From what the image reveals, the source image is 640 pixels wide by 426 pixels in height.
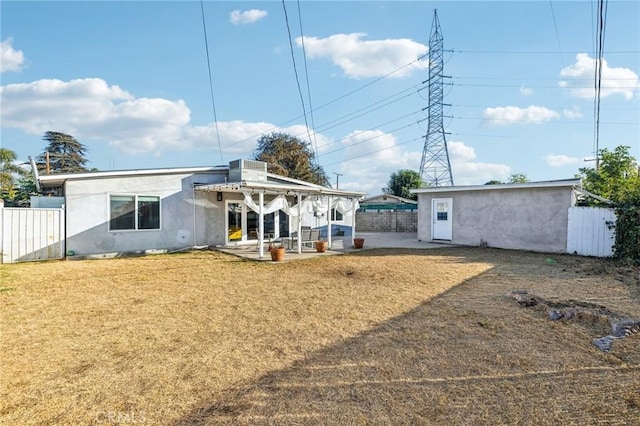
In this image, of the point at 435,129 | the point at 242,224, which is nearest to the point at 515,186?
the point at 242,224

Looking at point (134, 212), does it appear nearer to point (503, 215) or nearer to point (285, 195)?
point (285, 195)

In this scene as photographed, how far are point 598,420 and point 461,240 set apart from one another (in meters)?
12.9

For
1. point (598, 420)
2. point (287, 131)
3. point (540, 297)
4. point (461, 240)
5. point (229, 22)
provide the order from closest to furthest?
1. point (598, 420)
2. point (540, 297)
3. point (229, 22)
4. point (461, 240)
5. point (287, 131)

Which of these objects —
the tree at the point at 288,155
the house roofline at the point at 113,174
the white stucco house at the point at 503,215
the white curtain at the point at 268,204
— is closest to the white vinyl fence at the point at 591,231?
the white stucco house at the point at 503,215

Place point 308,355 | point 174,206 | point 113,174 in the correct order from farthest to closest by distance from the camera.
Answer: point 174,206, point 113,174, point 308,355

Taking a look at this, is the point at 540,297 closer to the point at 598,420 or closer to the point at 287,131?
the point at 598,420

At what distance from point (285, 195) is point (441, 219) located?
7249mm

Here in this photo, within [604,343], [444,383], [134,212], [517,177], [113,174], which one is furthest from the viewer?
[517,177]

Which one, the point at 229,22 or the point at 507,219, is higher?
the point at 229,22

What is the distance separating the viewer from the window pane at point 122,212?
444 inches

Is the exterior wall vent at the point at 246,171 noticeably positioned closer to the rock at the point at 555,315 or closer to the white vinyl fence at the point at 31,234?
the white vinyl fence at the point at 31,234

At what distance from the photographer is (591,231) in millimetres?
11258

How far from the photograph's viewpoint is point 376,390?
9.36 ft

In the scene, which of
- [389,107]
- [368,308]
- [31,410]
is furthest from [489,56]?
[31,410]
